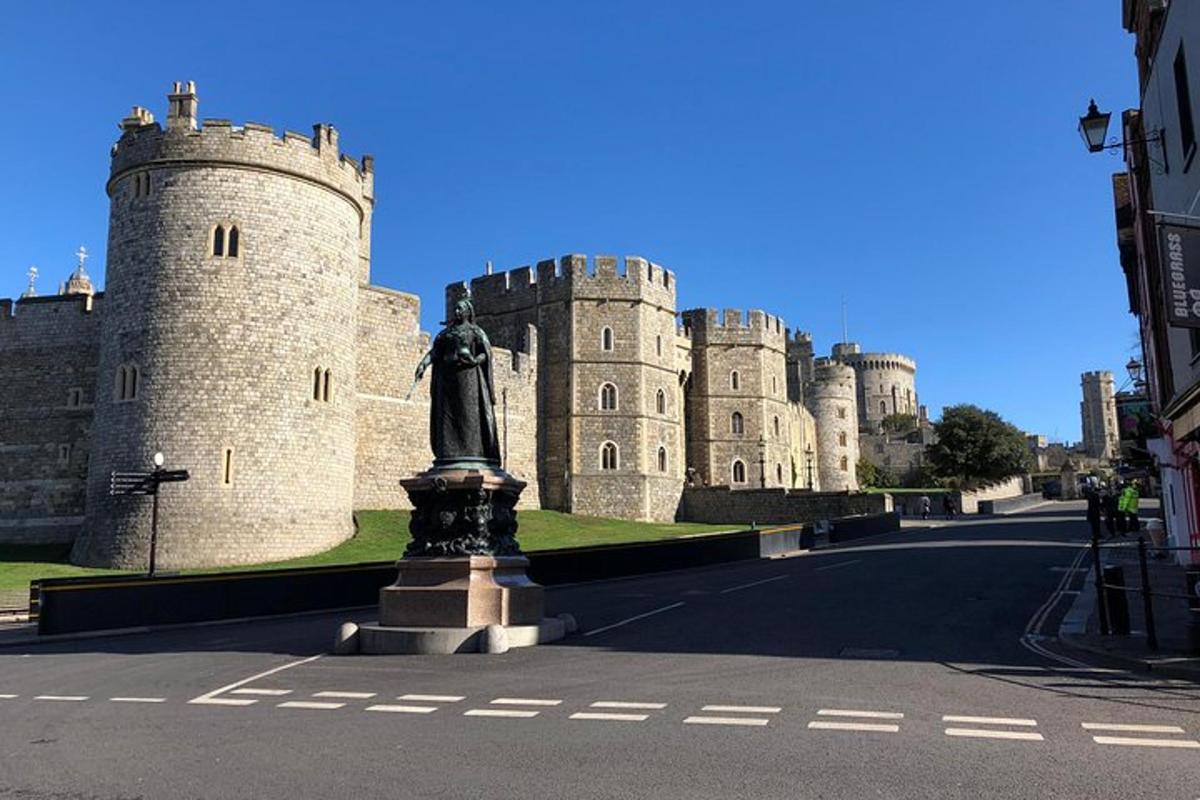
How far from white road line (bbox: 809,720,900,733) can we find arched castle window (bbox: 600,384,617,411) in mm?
39132

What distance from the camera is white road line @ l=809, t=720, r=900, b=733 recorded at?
21.2 ft

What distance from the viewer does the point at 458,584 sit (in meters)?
11.1

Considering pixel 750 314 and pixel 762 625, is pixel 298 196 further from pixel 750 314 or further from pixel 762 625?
pixel 750 314

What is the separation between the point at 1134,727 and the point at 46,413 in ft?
117

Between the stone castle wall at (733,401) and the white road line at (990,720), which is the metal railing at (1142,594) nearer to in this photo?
the white road line at (990,720)

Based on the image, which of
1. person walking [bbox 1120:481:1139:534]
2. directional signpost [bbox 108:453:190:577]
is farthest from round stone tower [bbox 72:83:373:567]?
person walking [bbox 1120:481:1139:534]

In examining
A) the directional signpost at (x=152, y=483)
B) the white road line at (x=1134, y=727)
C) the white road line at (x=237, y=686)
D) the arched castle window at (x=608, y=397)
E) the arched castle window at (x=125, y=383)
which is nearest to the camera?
the white road line at (x=1134, y=727)

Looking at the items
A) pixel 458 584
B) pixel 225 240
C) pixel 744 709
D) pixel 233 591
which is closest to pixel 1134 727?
pixel 744 709

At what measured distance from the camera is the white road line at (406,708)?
7.56 m

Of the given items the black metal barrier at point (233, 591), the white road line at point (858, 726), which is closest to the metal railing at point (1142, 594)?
the white road line at point (858, 726)

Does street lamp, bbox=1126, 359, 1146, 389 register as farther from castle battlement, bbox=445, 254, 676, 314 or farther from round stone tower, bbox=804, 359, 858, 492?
round stone tower, bbox=804, 359, 858, 492

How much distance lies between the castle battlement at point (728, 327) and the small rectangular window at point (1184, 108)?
135 feet

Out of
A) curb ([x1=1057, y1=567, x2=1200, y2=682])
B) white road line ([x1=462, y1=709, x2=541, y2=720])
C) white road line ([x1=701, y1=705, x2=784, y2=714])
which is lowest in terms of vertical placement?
white road line ([x1=462, y1=709, x2=541, y2=720])

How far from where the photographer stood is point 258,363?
27.4 metres
